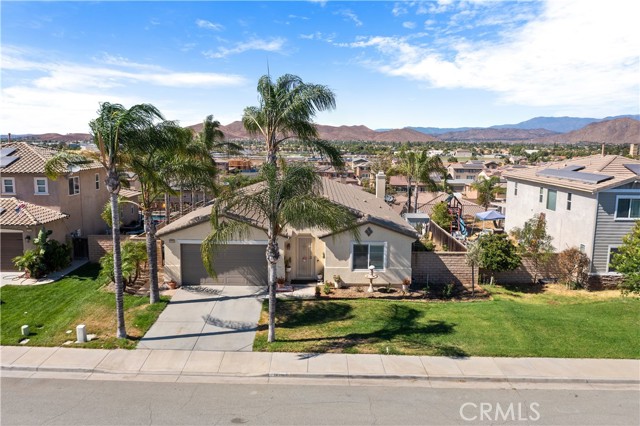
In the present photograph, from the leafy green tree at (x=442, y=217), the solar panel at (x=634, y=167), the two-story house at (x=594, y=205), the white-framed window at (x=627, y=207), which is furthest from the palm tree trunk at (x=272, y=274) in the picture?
the leafy green tree at (x=442, y=217)

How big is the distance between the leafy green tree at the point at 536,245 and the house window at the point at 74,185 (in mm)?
23383

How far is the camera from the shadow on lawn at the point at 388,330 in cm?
1326

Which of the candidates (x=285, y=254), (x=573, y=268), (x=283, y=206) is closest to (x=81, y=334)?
(x=283, y=206)

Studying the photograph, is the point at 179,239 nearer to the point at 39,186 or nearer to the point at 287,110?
the point at 287,110

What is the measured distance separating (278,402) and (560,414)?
654 cm

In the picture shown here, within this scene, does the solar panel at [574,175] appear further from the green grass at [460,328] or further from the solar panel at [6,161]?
the solar panel at [6,161]

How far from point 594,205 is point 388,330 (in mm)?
13225

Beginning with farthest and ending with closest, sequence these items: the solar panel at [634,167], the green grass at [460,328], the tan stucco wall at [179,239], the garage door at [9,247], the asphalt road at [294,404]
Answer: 1. the solar panel at [634,167]
2. the garage door at [9,247]
3. the tan stucco wall at [179,239]
4. the green grass at [460,328]
5. the asphalt road at [294,404]

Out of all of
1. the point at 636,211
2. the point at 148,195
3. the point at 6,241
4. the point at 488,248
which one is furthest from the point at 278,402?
the point at 636,211

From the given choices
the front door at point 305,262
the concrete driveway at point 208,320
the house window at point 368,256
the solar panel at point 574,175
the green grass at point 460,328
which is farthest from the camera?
the solar panel at point 574,175

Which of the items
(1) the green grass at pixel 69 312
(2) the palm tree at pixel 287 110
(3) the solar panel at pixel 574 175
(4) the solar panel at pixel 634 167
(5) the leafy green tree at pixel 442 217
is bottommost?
(1) the green grass at pixel 69 312

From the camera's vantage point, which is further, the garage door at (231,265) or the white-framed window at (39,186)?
the white-framed window at (39,186)

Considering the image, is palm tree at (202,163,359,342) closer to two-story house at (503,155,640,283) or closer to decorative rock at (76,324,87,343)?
decorative rock at (76,324,87,343)

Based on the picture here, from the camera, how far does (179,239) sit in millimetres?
18172
